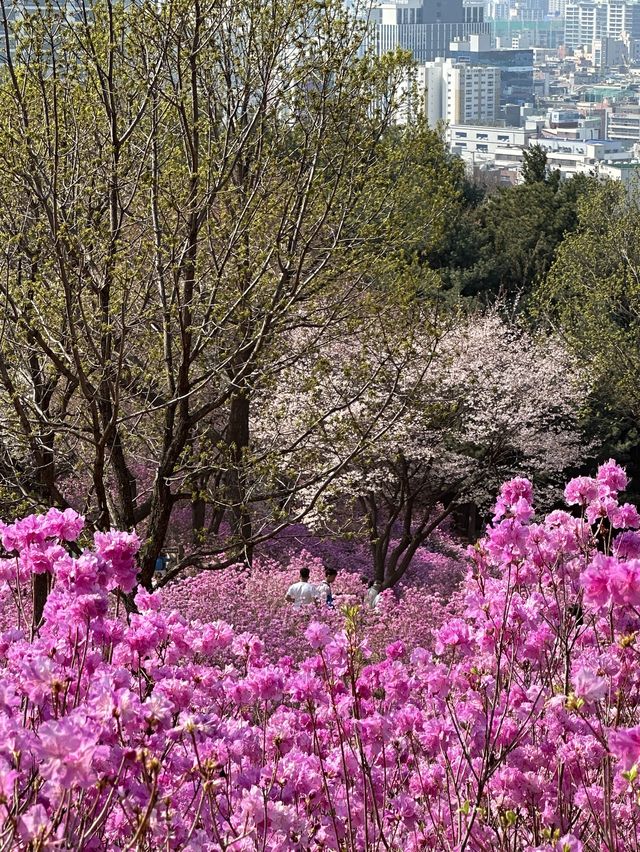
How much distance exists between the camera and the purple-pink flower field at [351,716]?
272 cm

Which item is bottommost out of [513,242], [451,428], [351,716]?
[451,428]

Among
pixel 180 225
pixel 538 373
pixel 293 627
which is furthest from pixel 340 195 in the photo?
pixel 538 373

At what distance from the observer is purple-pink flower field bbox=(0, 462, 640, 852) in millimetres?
2723

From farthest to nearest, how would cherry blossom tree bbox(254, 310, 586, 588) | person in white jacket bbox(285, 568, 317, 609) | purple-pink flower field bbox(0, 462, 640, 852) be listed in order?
cherry blossom tree bbox(254, 310, 586, 588) < person in white jacket bbox(285, 568, 317, 609) < purple-pink flower field bbox(0, 462, 640, 852)

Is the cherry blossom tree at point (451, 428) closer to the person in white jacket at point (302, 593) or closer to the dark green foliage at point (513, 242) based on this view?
the person in white jacket at point (302, 593)

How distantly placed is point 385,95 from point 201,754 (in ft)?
18.5

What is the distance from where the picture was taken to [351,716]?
12.2 ft

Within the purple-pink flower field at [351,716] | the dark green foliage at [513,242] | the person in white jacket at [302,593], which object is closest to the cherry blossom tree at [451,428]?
the person in white jacket at [302,593]

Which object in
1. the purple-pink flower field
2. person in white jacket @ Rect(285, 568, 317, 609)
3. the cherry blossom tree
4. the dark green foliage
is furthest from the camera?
the dark green foliage

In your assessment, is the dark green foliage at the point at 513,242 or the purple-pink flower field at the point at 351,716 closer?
the purple-pink flower field at the point at 351,716

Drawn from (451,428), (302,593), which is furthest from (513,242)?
(302,593)

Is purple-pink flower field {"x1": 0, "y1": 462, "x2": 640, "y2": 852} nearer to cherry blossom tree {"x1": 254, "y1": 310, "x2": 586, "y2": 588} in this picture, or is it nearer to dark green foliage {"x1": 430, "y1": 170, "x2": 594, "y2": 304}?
cherry blossom tree {"x1": 254, "y1": 310, "x2": 586, "y2": 588}

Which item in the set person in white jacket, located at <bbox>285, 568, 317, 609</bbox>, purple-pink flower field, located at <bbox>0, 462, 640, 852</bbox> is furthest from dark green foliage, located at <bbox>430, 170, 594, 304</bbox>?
purple-pink flower field, located at <bbox>0, 462, 640, 852</bbox>

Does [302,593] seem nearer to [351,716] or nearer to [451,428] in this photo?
[351,716]
